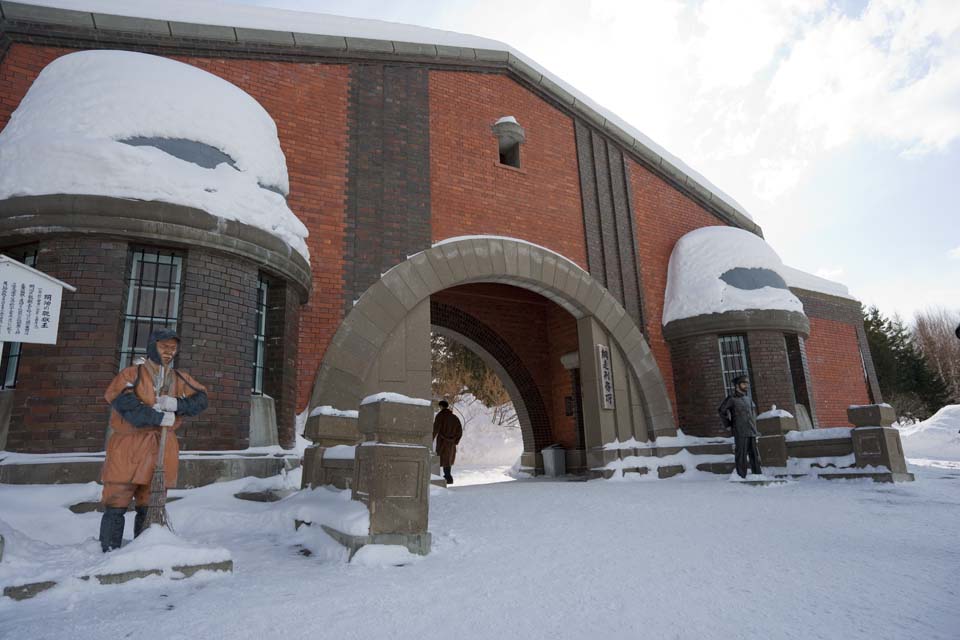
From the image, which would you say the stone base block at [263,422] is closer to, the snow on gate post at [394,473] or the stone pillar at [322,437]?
the stone pillar at [322,437]

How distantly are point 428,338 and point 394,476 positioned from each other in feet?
14.2

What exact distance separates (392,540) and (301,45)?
311 inches

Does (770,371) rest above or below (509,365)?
below

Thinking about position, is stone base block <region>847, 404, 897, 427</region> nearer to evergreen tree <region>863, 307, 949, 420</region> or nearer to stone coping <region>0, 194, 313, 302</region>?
stone coping <region>0, 194, 313, 302</region>

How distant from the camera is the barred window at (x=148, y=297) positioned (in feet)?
20.0

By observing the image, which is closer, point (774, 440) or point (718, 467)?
point (774, 440)

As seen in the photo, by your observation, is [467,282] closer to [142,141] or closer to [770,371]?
[142,141]

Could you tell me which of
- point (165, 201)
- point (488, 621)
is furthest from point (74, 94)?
point (488, 621)

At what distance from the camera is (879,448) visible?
7977 millimetres

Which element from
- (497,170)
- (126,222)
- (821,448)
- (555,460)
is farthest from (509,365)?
(126,222)

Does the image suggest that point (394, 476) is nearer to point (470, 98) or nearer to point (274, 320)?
point (274, 320)

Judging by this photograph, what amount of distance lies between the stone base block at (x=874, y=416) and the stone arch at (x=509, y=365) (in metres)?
6.49

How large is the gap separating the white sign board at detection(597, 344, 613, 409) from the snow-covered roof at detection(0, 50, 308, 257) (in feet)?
18.8

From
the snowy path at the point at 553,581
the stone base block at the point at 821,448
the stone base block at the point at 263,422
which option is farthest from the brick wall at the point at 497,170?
the snowy path at the point at 553,581
